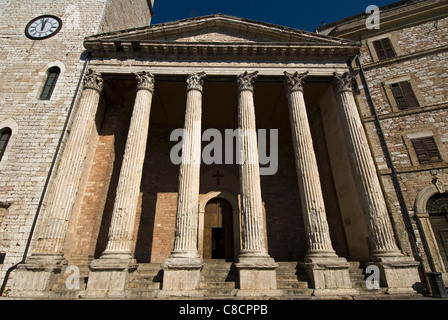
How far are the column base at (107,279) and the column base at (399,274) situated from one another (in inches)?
285

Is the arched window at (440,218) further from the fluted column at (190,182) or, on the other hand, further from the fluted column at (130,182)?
the fluted column at (130,182)

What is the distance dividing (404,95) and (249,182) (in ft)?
25.4

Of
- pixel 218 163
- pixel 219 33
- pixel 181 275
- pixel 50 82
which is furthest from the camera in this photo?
pixel 218 163

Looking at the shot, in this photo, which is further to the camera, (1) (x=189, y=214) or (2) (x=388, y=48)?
(2) (x=388, y=48)

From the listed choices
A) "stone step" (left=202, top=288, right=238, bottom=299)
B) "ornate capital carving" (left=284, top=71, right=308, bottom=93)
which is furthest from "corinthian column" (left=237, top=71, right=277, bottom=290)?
"ornate capital carving" (left=284, top=71, right=308, bottom=93)

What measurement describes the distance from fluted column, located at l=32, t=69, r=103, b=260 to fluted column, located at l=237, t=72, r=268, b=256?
5.55 metres

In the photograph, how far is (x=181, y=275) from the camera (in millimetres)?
6527

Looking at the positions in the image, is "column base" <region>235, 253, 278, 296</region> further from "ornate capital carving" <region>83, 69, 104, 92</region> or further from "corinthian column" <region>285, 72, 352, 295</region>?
"ornate capital carving" <region>83, 69, 104, 92</region>

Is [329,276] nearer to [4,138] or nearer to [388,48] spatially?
[388,48]

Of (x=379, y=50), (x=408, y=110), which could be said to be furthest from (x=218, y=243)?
(x=379, y=50)

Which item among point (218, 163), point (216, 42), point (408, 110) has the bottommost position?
point (218, 163)

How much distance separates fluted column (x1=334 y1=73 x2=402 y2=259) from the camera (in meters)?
7.25

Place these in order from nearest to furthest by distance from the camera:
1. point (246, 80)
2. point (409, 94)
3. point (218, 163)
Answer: point (246, 80) → point (409, 94) → point (218, 163)

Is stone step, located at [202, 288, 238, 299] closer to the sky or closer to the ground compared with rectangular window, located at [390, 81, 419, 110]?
closer to the ground
